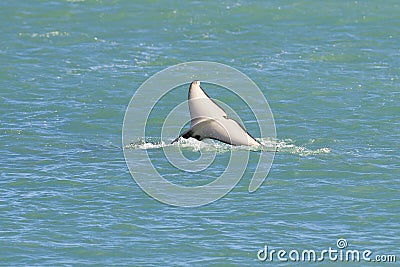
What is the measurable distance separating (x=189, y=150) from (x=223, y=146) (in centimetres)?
85

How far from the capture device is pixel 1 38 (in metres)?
36.9

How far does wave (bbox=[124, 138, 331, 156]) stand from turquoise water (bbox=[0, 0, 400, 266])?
154 millimetres

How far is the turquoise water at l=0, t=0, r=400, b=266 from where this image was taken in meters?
20.7

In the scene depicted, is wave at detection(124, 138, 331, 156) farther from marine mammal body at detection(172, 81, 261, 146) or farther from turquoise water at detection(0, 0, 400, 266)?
marine mammal body at detection(172, 81, 261, 146)

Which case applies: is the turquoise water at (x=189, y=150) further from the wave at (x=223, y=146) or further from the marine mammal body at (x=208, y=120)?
the marine mammal body at (x=208, y=120)

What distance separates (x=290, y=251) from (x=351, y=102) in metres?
10.7

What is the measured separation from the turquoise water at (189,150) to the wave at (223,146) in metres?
0.15

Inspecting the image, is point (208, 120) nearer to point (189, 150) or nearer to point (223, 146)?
point (189, 150)

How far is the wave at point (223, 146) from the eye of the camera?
25.9 meters

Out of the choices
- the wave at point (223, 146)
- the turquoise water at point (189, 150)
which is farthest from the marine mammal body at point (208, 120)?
the turquoise water at point (189, 150)

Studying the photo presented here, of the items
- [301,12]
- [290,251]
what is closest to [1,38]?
[301,12]

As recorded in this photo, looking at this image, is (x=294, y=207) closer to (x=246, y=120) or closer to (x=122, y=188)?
(x=122, y=188)

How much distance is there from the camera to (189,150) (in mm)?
26172

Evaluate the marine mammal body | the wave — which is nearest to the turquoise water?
the wave
